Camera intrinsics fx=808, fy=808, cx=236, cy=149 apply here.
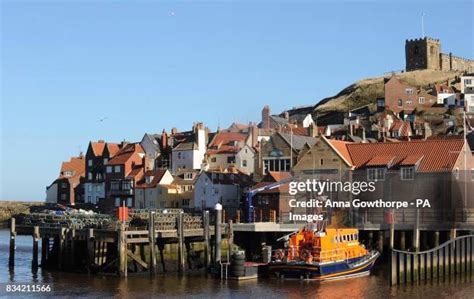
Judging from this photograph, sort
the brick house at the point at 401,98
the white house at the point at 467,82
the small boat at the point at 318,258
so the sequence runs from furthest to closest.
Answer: the white house at the point at 467,82
the brick house at the point at 401,98
the small boat at the point at 318,258

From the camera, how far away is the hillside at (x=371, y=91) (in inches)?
6142

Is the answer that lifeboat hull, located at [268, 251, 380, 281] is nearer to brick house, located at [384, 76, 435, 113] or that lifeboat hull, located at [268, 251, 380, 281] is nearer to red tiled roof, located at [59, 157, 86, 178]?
red tiled roof, located at [59, 157, 86, 178]

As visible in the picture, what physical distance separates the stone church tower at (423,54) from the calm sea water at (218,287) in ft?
394

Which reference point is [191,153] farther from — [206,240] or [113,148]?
[206,240]

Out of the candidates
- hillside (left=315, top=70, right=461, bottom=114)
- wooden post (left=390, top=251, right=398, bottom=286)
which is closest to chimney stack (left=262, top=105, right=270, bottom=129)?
hillside (left=315, top=70, right=461, bottom=114)

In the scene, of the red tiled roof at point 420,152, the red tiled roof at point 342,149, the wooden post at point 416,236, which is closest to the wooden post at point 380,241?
the wooden post at point 416,236

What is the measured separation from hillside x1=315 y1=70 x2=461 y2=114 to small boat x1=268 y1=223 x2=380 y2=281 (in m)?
98.5

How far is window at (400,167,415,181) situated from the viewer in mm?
68625

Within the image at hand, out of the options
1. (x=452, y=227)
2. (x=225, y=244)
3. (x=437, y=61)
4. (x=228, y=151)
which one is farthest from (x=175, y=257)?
(x=437, y=61)

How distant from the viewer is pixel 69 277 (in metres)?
52.9

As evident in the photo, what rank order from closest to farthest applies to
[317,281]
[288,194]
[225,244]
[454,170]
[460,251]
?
[317,281], [460,251], [225,244], [454,170], [288,194]

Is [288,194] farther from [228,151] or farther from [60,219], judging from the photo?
[228,151]

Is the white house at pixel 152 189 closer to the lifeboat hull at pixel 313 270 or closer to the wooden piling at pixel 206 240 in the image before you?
the wooden piling at pixel 206 240

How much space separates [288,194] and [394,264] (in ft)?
88.5
